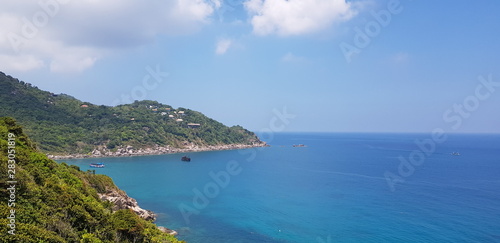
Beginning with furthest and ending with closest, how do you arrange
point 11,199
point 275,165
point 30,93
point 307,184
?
point 30,93, point 275,165, point 307,184, point 11,199

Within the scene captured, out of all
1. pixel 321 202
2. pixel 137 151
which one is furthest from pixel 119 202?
pixel 137 151

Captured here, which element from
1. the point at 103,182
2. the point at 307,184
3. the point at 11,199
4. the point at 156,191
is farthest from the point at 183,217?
the point at 307,184

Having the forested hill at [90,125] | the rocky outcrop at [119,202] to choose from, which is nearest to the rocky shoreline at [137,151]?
the forested hill at [90,125]

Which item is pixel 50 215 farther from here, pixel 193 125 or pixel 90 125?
pixel 193 125

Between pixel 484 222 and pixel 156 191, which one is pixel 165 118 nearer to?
pixel 156 191

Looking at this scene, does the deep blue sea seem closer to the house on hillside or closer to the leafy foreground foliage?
the leafy foreground foliage

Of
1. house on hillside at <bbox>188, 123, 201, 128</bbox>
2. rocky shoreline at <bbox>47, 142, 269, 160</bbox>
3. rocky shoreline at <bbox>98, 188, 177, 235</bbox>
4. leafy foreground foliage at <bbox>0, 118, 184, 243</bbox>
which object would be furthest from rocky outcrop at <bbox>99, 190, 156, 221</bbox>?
house on hillside at <bbox>188, 123, 201, 128</bbox>
